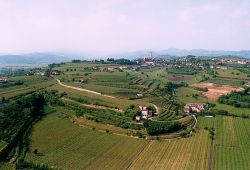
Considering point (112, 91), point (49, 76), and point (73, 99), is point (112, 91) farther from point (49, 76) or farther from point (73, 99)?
point (49, 76)

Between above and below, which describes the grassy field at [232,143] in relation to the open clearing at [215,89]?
below

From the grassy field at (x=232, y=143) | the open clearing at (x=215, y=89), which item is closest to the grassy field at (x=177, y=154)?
the grassy field at (x=232, y=143)

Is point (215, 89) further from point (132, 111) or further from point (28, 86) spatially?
point (28, 86)

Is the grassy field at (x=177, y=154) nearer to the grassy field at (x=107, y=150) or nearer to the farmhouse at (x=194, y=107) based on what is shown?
the grassy field at (x=107, y=150)

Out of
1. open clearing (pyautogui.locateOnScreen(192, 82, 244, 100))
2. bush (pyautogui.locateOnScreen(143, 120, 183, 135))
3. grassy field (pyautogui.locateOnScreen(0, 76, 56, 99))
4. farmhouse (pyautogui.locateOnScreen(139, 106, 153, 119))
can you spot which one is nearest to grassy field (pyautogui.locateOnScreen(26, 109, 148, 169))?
bush (pyautogui.locateOnScreen(143, 120, 183, 135))

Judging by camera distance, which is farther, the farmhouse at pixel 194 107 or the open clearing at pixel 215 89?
the open clearing at pixel 215 89
